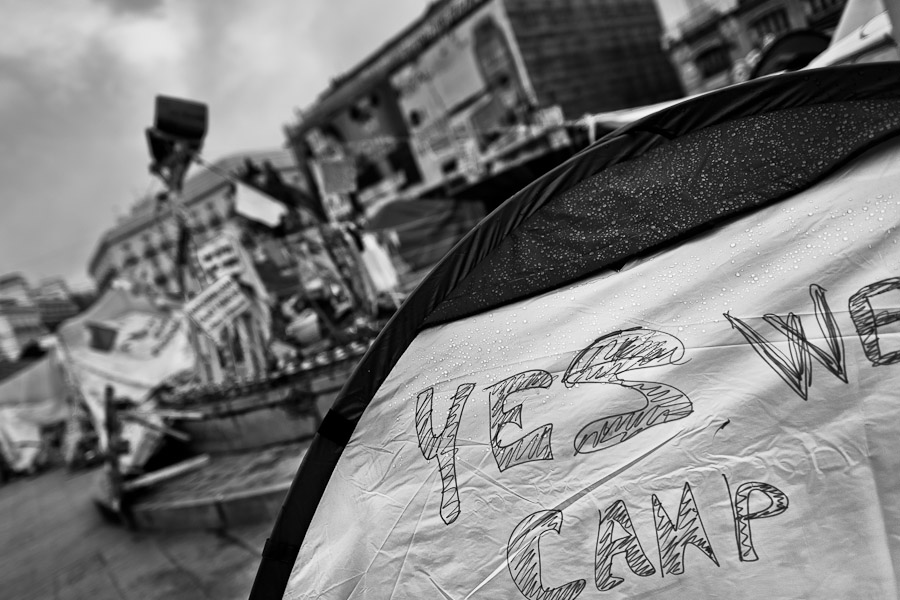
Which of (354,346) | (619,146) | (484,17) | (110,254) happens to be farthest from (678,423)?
(110,254)

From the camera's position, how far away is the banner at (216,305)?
7.53 meters

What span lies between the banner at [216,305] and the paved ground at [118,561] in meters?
2.77

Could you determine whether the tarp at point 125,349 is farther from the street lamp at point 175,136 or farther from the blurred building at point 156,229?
the blurred building at point 156,229

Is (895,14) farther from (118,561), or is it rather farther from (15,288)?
(15,288)

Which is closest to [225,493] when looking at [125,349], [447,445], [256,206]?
[256,206]

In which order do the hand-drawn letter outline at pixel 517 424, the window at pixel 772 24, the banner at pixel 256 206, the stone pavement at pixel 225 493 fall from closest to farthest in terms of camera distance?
the hand-drawn letter outline at pixel 517 424 < the stone pavement at pixel 225 493 < the banner at pixel 256 206 < the window at pixel 772 24

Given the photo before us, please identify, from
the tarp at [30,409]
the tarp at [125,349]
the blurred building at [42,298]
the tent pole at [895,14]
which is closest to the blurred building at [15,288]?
the blurred building at [42,298]

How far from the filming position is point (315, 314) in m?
8.20

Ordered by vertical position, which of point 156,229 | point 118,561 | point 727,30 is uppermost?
point 156,229

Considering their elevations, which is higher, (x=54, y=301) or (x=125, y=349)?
(x=54, y=301)

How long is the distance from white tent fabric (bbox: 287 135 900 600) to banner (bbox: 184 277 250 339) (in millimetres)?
6204

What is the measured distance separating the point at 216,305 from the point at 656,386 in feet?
23.5

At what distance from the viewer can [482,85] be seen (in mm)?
21625

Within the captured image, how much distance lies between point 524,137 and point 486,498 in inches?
763
